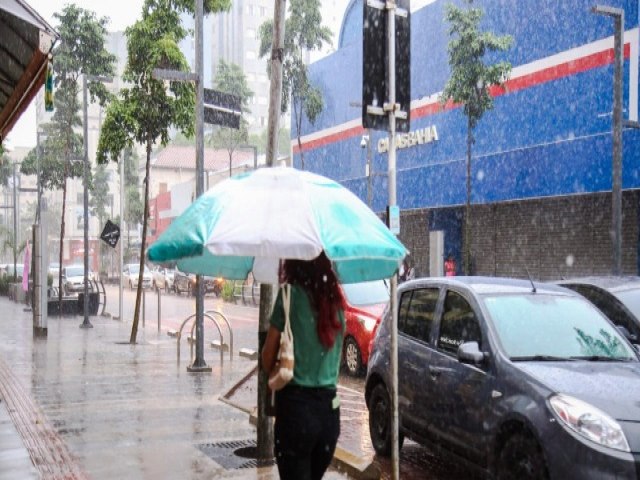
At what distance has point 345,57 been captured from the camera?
116 ft

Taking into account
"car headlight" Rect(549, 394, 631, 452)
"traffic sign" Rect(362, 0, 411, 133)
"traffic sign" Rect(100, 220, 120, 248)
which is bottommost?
"car headlight" Rect(549, 394, 631, 452)

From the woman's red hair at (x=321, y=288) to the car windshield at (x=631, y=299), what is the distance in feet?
17.0

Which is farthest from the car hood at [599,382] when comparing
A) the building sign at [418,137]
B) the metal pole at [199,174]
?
the building sign at [418,137]

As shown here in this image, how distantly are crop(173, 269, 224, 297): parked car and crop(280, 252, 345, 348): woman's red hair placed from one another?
36.0m

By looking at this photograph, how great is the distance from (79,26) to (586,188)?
16835 millimetres

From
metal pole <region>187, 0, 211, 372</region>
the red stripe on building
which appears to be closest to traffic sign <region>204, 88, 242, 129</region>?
metal pole <region>187, 0, 211, 372</region>

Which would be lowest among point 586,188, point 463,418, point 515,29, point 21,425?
point 21,425

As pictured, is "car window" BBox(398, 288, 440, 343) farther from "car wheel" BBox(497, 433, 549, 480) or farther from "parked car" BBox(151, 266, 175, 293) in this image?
"parked car" BBox(151, 266, 175, 293)

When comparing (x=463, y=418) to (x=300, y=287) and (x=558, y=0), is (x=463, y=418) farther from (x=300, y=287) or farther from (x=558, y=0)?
(x=558, y=0)

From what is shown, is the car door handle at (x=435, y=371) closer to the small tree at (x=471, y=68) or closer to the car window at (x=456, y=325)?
the car window at (x=456, y=325)

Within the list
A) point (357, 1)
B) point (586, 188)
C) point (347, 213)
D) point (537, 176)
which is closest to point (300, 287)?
point (347, 213)

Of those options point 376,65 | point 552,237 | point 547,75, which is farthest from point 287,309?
point 552,237

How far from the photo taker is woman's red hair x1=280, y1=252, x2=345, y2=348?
4250 millimetres

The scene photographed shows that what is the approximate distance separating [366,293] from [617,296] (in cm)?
571
